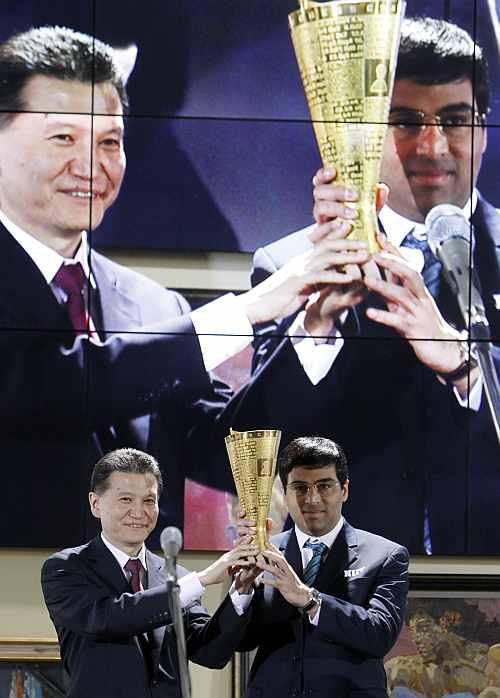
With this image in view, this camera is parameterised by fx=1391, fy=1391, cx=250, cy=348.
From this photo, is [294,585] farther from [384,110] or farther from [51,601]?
[384,110]

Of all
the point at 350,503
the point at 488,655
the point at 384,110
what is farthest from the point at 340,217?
the point at 488,655

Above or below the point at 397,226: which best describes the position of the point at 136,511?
below

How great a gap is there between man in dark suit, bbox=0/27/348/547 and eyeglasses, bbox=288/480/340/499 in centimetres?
117

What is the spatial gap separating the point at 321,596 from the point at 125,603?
0.51 metres

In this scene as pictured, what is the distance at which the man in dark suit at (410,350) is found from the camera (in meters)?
5.04

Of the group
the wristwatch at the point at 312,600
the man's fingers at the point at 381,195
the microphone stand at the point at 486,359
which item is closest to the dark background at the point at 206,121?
the man's fingers at the point at 381,195

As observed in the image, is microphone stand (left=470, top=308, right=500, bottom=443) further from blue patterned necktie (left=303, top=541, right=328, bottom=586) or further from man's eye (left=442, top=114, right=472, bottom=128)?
blue patterned necktie (left=303, top=541, right=328, bottom=586)

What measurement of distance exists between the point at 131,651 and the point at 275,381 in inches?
62.9

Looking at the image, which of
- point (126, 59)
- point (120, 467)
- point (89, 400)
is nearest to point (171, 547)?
point (120, 467)

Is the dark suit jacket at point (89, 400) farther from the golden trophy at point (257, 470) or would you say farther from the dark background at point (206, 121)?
the golden trophy at point (257, 470)

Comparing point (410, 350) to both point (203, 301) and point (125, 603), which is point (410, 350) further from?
point (125, 603)

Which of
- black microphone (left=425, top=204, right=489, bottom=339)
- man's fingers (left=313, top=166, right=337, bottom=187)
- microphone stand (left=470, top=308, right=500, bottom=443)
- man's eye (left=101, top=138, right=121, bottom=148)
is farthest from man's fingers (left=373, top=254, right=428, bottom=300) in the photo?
man's eye (left=101, top=138, right=121, bottom=148)

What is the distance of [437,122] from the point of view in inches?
202

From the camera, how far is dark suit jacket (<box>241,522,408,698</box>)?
12.0ft
